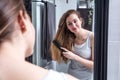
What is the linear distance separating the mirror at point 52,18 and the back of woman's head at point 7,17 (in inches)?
16.6

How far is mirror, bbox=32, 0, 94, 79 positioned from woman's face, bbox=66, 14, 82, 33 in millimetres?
33

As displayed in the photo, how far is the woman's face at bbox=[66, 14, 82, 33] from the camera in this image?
889mm

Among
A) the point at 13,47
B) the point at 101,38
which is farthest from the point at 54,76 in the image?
the point at 101,38

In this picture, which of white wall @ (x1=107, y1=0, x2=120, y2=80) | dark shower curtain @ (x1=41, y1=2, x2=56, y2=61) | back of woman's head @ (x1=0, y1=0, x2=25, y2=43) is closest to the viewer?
back of woman's head @ (x1=0, y1=0, x2=25, y2=43)

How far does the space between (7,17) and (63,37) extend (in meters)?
0.48

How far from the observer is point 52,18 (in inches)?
36.3

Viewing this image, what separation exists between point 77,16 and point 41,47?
0.21 m

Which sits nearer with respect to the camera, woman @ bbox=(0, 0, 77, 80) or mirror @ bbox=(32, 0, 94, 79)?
woman @ bbox=(0, 0, 77, 80)

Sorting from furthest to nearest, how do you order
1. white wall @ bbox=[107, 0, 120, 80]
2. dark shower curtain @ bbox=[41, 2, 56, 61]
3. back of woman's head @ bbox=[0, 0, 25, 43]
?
dark shower curtain @ bbox=[41, 2, 56, 61] < white wall @ bbox=[107, 0, 120, 80] < back of woman's head @ bbox=[0, 0, 25, 43]

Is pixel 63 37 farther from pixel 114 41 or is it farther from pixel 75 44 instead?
pixel 114 41

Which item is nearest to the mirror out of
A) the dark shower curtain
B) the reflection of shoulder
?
the dark shower curtain

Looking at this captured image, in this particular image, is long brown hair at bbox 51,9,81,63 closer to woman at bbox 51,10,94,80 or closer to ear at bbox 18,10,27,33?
woman at bbox 51,10,94,80

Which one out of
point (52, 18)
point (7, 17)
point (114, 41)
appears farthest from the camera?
point (52, 18)

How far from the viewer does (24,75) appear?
1.47ft
